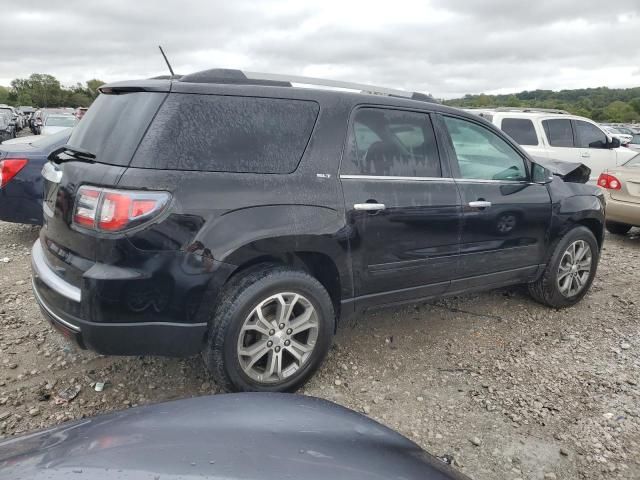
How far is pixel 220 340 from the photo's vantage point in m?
2.75

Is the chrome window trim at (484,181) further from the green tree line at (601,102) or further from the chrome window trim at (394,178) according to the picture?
the green tree line at (601,102)

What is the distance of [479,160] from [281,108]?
1672mm

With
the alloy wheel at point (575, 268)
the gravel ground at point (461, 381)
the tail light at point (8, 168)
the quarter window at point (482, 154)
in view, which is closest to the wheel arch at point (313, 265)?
the gravel ground at point (461, 381)

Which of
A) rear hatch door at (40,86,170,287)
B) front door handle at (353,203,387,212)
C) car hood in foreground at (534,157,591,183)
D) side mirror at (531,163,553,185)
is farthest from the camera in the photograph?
car hood in foreground at (534,157,591,183)

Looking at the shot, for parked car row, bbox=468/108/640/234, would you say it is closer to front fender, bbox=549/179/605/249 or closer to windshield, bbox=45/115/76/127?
front fender, bbox=549/179/605/249

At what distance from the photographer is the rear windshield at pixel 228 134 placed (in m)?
2.62

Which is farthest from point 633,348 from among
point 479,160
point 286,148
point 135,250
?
point 135,250

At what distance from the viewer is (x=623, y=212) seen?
694cm

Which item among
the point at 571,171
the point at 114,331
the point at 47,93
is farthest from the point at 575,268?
the point at 47,93

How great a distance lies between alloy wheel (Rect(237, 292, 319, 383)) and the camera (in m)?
2.87

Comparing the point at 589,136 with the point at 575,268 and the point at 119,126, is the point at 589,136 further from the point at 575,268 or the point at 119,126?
the point at 119,126

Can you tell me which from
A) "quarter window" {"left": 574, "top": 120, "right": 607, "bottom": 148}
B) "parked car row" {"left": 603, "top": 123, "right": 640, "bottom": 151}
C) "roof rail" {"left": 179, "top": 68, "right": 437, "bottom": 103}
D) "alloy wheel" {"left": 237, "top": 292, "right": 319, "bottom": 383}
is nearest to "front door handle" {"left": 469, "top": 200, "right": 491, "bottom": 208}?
"roof rail" {"left": 179, "top": 68, "right": 437, "bottom": 103}

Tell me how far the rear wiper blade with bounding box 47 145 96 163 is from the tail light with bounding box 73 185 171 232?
1.08 feet

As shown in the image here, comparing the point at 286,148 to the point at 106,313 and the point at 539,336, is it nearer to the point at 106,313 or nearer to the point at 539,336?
the point at 106,313
